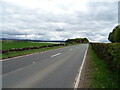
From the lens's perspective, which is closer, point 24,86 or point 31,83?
point 24,86

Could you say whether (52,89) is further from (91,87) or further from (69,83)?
(91,87)

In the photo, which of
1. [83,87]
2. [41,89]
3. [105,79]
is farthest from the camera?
[105,79]

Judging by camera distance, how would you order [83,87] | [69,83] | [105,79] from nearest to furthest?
[83,87] < [69,83] < [105,79]

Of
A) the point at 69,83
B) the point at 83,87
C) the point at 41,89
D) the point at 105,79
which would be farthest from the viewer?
the point at 105,79

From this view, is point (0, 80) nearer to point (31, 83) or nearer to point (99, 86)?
point (31, 83)

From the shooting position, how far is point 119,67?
7766 mm

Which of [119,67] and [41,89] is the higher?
[119,67]

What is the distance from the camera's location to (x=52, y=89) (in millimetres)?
6410

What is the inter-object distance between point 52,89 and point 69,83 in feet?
4.26

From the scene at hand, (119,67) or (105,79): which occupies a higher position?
(119,67)

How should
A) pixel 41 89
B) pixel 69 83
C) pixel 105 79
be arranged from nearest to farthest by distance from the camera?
pixel 41 89 < pixel 69 83 < pixel 105 79

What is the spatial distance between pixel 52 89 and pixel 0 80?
293cm

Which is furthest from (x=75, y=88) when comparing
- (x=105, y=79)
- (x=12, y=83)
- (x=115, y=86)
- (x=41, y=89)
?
(x=12, y=83)

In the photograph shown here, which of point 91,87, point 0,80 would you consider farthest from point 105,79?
point 0,80
